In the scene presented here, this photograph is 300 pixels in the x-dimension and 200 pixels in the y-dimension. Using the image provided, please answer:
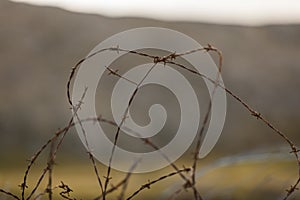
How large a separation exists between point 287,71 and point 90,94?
108 centimetres

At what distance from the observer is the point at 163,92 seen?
2.84 m

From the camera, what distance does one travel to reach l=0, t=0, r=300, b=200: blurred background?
2.28 meters

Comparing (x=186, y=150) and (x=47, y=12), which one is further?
(x=47, y=12)

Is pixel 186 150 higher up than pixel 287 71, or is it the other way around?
pixel 287 71

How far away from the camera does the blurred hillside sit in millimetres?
2609

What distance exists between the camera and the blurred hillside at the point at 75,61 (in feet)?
8.56

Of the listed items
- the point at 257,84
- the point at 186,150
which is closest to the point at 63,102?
the point at 186,150

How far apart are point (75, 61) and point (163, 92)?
391 millimetres

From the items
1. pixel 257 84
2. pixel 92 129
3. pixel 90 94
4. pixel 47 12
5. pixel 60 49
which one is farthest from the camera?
pixel 257 84

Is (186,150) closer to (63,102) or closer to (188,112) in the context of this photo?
(188,112)

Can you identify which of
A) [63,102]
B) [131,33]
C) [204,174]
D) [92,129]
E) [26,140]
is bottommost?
[204,174]

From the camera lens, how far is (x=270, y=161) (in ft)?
7.56

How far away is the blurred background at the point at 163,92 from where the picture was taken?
2.28 meters

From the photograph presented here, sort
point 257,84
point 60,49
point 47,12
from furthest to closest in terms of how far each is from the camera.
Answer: point 257,84, point 60,49, point 47,12
